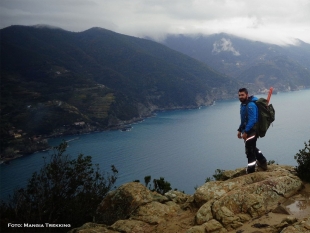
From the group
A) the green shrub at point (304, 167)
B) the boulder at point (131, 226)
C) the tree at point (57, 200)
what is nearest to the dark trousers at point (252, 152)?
the green shrub at point (304, 167)

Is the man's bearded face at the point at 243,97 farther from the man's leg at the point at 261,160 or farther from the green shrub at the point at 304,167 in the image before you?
the green shrub at the point at 304,167

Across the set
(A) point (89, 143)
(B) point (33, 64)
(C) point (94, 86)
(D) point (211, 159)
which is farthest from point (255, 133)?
(B) point (33, 64)

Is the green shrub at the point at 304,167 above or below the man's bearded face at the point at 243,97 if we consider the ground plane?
below

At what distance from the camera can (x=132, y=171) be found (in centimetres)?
7175

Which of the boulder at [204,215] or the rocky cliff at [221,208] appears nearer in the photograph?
the rocky cliff at [221,208]

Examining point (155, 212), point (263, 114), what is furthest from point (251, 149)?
point (155, 212)

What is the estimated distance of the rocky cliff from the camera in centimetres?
522

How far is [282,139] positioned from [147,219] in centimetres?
9542

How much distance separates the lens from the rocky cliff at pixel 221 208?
5.22 m

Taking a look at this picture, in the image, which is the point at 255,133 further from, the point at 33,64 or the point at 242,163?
the point at 33,64

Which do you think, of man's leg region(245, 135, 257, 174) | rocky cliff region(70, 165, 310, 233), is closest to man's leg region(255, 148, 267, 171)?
man's leg region(245, 135, 257, 174)

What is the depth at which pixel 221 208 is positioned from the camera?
571cm

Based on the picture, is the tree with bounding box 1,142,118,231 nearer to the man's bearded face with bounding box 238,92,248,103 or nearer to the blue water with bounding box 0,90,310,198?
the man's bearded face with bounding box 238,92,248,103

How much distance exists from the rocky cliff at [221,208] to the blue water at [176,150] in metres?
51.7
